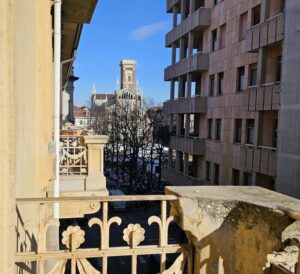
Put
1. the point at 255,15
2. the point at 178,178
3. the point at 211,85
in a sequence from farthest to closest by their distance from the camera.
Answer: the point at 178,178 < the point at 211,85 < the point at 255,15

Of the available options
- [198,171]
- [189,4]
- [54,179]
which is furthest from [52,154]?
[189,4]

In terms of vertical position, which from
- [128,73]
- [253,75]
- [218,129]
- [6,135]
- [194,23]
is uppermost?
[128,73]

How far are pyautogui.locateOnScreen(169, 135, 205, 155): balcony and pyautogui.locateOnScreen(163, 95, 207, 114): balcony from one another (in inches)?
81.0

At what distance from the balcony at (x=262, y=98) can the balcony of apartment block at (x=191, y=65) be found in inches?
274

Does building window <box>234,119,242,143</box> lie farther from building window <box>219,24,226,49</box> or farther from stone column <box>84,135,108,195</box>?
stone column <box>84,135,108,195</box>

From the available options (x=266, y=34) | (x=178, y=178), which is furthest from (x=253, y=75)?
(x=178, y=178)

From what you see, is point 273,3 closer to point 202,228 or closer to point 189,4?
point 189,4

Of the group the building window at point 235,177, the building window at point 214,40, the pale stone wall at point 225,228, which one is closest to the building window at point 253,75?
the building window at point 235,177

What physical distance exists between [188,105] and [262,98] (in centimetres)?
1088

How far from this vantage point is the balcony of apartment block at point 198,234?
2.81 meters

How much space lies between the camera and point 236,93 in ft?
74.8

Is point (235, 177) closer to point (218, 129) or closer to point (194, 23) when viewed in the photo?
point (218, 129)

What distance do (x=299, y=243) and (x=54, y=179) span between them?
6.48m

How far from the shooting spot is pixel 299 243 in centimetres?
258
